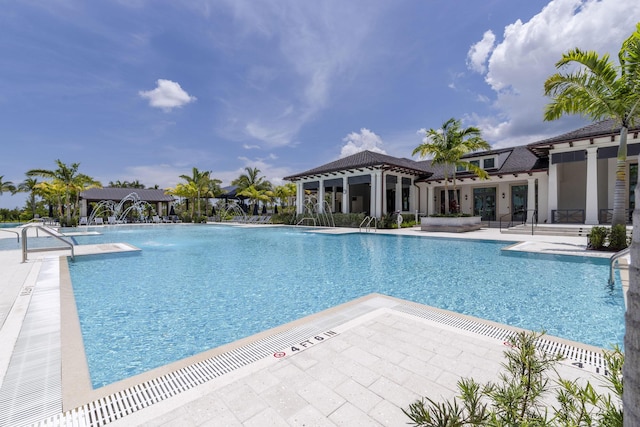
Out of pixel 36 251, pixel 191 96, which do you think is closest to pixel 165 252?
pixel 36 251

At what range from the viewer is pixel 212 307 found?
5.56 metres

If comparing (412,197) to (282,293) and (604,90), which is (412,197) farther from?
(282,293)

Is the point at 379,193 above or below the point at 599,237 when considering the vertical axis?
above

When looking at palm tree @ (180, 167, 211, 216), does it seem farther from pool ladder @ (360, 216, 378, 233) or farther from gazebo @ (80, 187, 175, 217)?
pool ladder @ (360, 216, 378, 233)

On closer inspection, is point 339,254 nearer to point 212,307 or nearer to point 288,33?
point 212,307

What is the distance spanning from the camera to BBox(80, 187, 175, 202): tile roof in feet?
127

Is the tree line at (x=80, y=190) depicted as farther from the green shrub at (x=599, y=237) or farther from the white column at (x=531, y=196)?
the green shrub at (x=599, y=237)

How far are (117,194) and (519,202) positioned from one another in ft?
170

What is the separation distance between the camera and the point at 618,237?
10414 millimetres

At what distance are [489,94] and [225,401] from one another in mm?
20216

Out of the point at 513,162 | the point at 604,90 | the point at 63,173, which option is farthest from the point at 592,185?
the point at 63,173

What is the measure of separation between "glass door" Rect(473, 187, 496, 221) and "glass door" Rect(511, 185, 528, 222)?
143 centimetres

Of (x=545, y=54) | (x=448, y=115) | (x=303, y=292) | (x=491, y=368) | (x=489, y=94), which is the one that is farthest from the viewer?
(x=448, y=115)

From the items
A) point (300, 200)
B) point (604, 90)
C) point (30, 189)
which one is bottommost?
point (300, 200)
